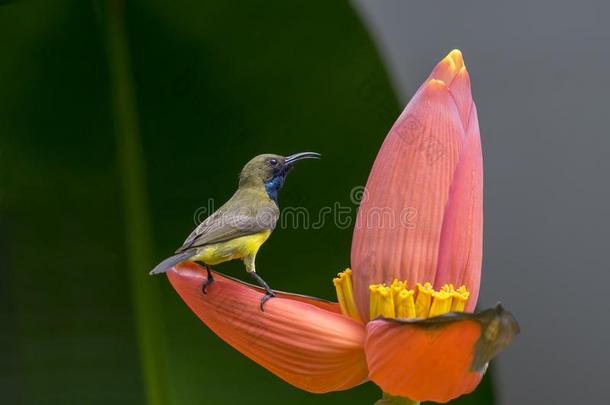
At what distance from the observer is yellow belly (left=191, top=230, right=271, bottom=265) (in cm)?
32

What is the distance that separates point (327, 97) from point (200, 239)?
0.22 metres

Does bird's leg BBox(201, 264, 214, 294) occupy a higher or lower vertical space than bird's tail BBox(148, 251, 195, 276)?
lower

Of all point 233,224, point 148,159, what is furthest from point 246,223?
point 148,159

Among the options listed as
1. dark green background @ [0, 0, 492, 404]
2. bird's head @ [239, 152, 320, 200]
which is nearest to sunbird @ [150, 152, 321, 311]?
bird's head @ [239, 152, 320, 200]

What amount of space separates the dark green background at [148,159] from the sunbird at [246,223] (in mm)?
166

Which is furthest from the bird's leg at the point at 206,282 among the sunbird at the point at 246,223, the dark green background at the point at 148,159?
the dark green background at the point at 148,159

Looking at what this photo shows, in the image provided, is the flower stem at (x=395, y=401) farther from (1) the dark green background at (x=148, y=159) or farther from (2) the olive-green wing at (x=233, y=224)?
(1) the dark green background at (x=148, y=159)

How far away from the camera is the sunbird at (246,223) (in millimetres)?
315

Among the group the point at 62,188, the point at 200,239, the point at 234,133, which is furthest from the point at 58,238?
the point at 200,239

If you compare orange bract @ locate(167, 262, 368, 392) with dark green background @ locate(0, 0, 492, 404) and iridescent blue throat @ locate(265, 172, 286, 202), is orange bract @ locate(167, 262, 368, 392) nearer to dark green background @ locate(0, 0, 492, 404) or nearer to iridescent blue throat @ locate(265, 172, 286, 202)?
iridescent blue throat @ locate(265, 172, 286, 202)

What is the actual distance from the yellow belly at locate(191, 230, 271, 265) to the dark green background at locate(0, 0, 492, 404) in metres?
0.18

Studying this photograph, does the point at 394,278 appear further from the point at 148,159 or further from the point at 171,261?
the point at 148,159

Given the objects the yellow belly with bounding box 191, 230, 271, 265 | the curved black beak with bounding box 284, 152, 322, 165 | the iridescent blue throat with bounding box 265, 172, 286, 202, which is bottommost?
the yellow belly with bounding box 191, 230, 271, 265

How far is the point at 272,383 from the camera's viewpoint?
1.84ft
